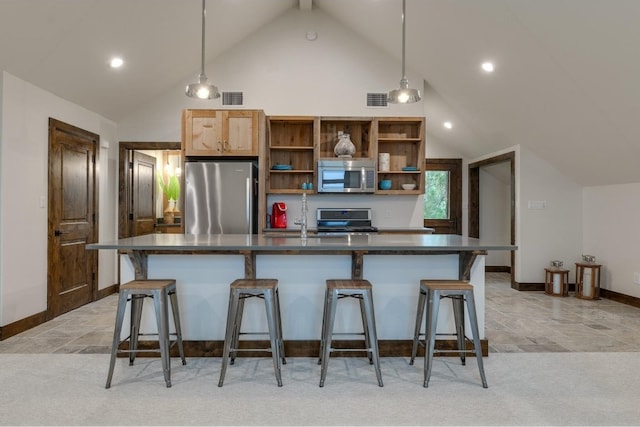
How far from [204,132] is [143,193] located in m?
1.82

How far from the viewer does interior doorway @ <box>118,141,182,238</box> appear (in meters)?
5.52

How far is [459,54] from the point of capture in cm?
446

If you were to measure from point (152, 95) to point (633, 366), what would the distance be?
570cm

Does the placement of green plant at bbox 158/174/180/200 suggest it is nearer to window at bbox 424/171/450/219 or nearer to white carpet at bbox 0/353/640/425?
white carpet at bbox 0/353/640/425

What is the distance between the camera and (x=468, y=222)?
24.1ft

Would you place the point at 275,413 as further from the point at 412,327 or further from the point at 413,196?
the point at 413,196

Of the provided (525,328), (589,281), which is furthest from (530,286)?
(525,328)

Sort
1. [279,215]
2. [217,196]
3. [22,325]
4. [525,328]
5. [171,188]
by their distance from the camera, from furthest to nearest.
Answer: [171,188] → [279,215] → [217,196] → [525,328] → [22,325]

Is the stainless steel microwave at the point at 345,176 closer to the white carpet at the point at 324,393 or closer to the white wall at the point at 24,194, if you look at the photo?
the white carpet at the point at 324,393

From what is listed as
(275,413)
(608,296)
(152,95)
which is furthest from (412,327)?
(152,95)

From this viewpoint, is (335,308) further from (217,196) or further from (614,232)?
(614,232)

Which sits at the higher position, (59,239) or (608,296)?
(59,239)

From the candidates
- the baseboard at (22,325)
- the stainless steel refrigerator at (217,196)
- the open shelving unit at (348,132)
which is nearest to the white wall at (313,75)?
the open shelving unit at (348,132)

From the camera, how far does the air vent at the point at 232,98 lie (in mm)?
5379
